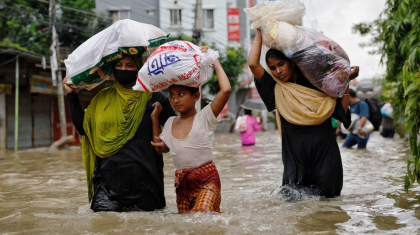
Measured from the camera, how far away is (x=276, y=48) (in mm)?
4578

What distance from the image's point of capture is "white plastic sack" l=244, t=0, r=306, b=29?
4.63m

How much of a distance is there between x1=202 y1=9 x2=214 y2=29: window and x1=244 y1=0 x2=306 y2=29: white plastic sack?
3342 cm

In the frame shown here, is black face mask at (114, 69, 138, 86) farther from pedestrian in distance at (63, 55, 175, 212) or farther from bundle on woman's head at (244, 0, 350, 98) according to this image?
bundle on woman's head at (244, 0, 350, 98)

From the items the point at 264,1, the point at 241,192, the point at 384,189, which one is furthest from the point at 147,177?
the point at 384,189

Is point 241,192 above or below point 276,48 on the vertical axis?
below

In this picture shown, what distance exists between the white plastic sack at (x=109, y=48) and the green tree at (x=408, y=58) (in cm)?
183

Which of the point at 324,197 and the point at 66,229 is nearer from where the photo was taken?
the point at 66,229

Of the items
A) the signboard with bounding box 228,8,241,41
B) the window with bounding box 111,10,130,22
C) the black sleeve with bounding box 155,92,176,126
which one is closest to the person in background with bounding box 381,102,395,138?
the black sleeve with bounding box 155,92,176,126

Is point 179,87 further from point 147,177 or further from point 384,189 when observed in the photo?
point 384,189

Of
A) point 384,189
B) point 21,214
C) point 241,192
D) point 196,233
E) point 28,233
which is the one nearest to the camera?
point 196,233

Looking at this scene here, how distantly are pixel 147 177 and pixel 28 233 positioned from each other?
0.93 metres

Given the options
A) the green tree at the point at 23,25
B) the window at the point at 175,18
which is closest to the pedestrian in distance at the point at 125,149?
the green tree at the point at 23,25

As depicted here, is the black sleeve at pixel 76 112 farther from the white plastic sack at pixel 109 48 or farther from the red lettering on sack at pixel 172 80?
the red lettering on sack at pixel 172 80

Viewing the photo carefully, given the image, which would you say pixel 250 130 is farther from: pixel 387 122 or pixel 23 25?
pixel 23 25
